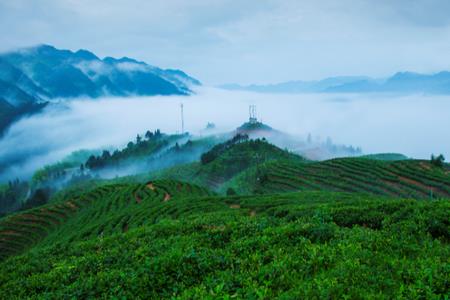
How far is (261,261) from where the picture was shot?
339 inches

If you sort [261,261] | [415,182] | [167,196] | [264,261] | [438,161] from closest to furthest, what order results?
[261,261]
[264,261]
[167,196]
[415,182]
[438,161]

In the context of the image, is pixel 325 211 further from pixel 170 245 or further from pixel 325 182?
pixel 325 182

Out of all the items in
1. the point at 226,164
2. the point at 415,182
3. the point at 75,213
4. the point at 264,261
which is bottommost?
the point at 226,164

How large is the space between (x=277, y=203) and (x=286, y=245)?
17003mm

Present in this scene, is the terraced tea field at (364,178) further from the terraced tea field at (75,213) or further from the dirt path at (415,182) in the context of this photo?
the terraced tea field at (75,213)

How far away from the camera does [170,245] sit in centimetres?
1105

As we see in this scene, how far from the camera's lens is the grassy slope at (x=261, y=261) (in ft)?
22.5

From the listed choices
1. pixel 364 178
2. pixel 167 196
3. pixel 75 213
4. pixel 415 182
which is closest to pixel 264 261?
pixel 167 196

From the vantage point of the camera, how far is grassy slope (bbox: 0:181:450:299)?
6855 millimetres

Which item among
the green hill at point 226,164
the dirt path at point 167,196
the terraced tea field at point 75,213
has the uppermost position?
the dirt path at point 167,196

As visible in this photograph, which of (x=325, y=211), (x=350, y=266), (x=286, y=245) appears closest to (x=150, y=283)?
(x=286, y=245)

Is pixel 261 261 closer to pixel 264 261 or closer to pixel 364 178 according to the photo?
pixel 264 261

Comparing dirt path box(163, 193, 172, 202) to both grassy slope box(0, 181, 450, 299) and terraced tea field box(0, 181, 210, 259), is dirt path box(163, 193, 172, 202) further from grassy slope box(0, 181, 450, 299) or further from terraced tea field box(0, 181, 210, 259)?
grassy slope box(0, 181, 450, 299)

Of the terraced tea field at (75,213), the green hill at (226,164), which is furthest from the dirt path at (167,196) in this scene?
the green hill at (226,164)
